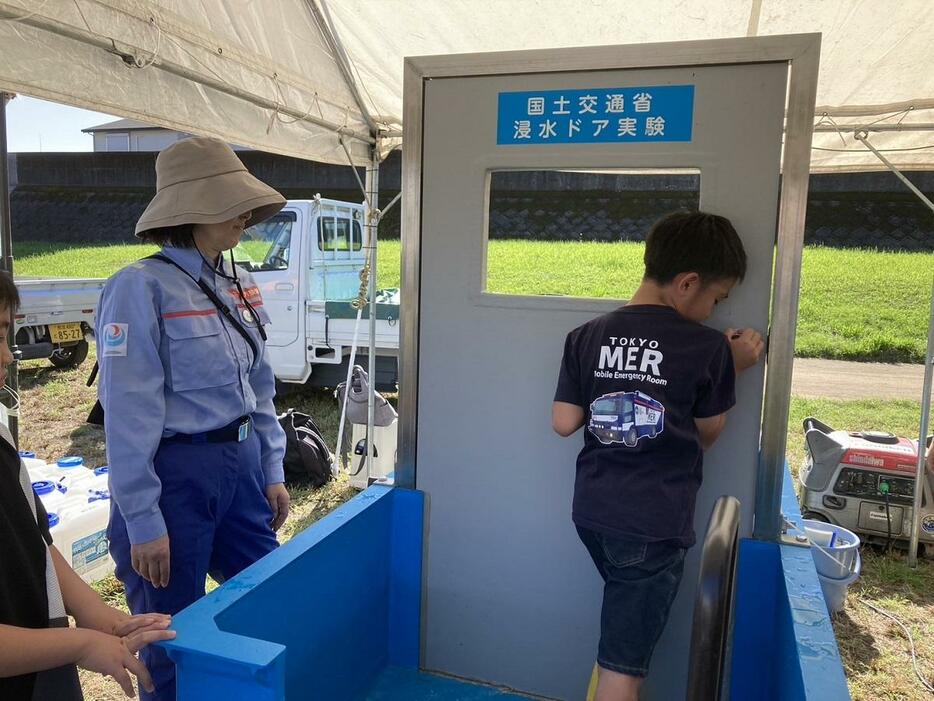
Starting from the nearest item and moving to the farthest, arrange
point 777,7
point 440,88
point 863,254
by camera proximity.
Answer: point 440,88
point 777,7
point 863,254

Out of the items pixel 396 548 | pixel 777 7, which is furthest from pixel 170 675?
pixel 777 7

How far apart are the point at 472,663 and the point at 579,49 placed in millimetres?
1794

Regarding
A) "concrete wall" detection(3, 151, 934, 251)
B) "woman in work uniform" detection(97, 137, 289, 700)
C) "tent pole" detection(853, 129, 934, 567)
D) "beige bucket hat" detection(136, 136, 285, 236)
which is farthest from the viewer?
"concrete wall" detection(3, 151, 934, 251)

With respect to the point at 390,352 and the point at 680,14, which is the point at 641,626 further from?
the point at 390,352

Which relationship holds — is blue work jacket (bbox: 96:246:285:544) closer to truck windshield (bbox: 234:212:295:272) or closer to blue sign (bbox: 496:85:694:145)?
blue sign (bbox: 496:85:694:145)

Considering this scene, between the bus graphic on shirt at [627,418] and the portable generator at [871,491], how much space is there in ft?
10.8

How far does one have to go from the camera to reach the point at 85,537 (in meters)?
3.40

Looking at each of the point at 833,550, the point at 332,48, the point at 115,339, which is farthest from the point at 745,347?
the point at 332,48

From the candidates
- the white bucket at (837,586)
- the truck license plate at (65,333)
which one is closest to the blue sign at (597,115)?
the white bucket at (837,586)

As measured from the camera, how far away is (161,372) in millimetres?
1625

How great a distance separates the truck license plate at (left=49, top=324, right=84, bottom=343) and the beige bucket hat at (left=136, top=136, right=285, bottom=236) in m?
7.13

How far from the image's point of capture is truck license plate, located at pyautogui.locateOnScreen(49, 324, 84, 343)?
7805mm

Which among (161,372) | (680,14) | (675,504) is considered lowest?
(675,504)

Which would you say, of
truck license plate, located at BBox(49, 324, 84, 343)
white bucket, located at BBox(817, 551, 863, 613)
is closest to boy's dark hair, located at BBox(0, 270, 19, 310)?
white bucket, located at BBox(817, 551, 863, 613)
